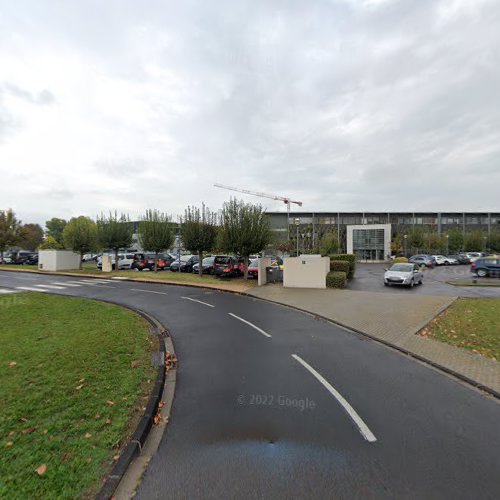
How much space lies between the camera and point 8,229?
32.1 m

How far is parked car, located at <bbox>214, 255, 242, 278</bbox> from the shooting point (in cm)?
2130

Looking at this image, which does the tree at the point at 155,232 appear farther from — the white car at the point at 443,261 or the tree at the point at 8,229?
the white car at the point at 443,261

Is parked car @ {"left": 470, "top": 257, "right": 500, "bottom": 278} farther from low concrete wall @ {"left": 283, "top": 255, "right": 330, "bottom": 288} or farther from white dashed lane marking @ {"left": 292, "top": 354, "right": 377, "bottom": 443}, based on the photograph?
white dashed lane marking @ {"left": 292, "top": 354, "right": 377, "bottom": 443}

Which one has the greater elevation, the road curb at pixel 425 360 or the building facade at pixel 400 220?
the building facade at pixel 400 220

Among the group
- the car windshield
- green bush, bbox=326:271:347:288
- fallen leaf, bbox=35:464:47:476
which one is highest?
the car windshield

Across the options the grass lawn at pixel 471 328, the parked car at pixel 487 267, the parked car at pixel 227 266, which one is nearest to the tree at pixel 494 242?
the parked car at pixel 487 267

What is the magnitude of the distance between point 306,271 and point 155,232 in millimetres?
14536

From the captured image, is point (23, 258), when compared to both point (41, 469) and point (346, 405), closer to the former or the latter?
point (41, 469)

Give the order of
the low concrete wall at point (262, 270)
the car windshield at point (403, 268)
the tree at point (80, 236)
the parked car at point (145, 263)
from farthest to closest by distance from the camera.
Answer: the parked car at point (145, 263), the tree at point (80, 236), the car windshield at point (403, 268), the low concrete wall at point (262, 270)

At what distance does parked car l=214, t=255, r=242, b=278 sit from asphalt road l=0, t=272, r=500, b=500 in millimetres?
14722

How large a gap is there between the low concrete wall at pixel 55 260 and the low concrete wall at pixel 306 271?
2468 cm

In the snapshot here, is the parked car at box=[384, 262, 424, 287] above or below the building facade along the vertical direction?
below

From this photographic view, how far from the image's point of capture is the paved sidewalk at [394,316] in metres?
5.52

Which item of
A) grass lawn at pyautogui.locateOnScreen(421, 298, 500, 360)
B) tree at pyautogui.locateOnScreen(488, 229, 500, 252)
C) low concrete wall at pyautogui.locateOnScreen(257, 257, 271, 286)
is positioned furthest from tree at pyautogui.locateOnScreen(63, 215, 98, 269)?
tree at pyautogui.locateOnScreen(488, 229, 500, 252)
